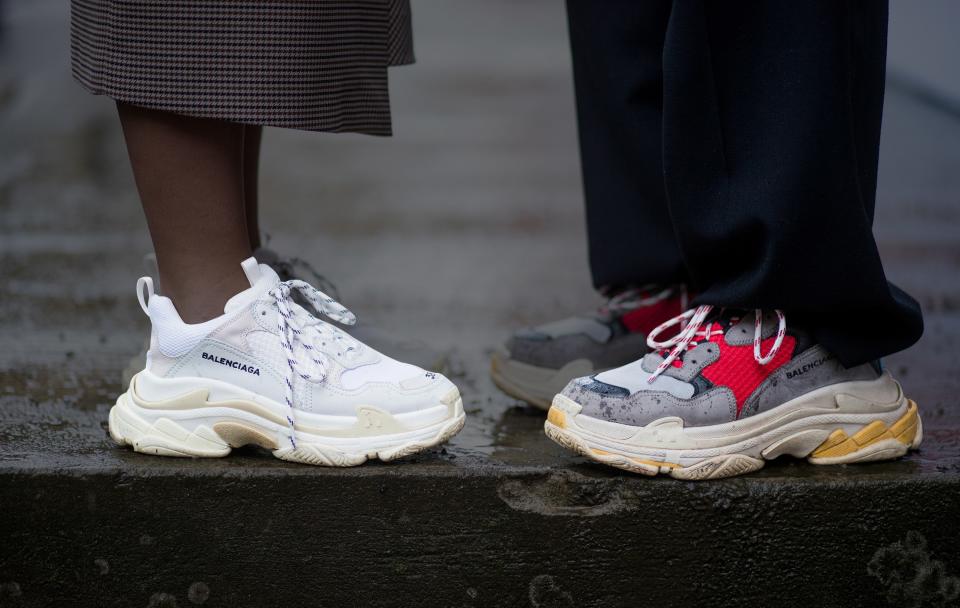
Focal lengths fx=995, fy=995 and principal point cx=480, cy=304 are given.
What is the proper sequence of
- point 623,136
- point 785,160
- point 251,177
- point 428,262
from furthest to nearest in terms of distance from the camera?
1. point 428,262
2. point 251,177
3. point 623,136
4. point 785,160

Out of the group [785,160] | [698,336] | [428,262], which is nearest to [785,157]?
[785,160]

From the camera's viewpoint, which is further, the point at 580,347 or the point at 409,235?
the point at 409,235

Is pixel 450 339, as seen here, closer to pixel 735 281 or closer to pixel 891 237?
pixel 735 281

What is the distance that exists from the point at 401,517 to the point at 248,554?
211 mm

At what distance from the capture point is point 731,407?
1347mm

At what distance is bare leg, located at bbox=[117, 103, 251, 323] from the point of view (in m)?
1.33

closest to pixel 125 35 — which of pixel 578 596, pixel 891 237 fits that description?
pixel 578 596
